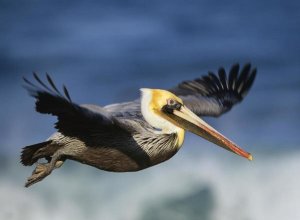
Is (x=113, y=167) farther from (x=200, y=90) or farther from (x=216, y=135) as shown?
(x=200, y=90)

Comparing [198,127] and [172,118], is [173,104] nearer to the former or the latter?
[172,118]

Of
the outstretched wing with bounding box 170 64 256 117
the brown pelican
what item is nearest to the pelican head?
the brown pelican

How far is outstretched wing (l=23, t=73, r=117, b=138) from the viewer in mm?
11258

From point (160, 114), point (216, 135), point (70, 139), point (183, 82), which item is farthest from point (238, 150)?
point (183, 82)

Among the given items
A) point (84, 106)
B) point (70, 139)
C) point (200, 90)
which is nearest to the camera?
point (84, 106)

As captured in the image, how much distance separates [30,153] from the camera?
43.0 ft

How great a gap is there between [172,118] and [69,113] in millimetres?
2164

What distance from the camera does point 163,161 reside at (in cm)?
1312

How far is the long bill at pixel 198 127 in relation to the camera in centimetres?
1329

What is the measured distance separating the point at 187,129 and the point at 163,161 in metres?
0.71

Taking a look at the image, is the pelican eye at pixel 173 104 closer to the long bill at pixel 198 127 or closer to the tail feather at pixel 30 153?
the long bill at pixel 198 127

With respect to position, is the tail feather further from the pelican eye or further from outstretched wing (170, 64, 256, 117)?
outstretched wing (170, 64, 256, 117)

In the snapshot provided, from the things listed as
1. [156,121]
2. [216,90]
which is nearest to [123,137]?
[156,121]

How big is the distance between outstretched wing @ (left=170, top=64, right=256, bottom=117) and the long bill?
2.29 metres
